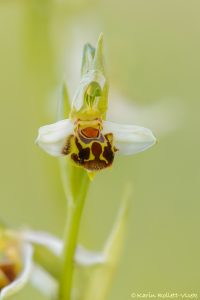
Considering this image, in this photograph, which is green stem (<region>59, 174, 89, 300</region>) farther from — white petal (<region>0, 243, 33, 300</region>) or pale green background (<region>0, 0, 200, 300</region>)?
pale green background (<region>0, 0, 200, 300</region>)

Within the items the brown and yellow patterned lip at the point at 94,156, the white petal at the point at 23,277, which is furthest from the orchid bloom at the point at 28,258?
the brown and yellow patterned lip at the point at 94,156

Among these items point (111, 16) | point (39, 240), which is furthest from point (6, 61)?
point (39, 240)

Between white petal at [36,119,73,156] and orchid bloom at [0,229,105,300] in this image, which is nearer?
white petal at [36,119,73,156]

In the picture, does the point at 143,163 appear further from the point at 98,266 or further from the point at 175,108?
the point at 98,266

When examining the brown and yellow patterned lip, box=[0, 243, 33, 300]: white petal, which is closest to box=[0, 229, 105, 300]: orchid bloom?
box=[0, 243, 33, 300]: white petal

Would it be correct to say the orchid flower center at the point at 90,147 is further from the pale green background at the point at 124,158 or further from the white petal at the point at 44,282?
the pale green background at the point at 124,158
